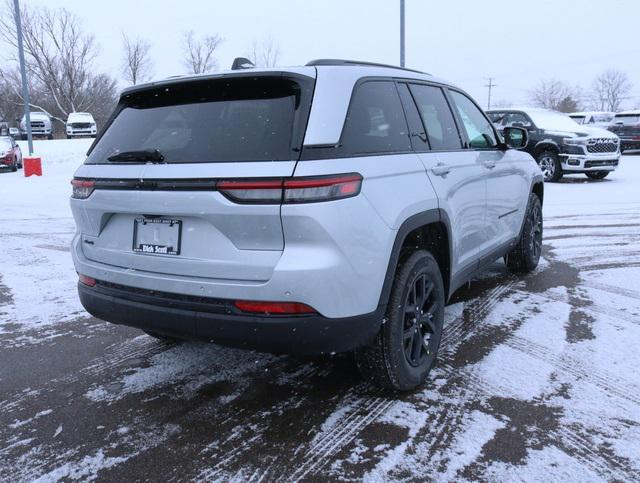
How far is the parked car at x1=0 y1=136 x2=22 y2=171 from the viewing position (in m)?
A: 17.6

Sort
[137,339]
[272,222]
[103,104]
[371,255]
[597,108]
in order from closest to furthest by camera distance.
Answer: [272,222] < [371,255] < [137,339] < [103,104] < [597,108]

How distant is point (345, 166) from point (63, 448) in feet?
6.16

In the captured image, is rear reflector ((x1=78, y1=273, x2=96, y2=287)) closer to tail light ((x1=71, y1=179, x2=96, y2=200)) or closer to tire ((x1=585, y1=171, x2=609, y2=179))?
tail light ((x1=71, y1=179, x2=96, y2=200))

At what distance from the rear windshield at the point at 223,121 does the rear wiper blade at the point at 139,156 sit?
0.04 metres

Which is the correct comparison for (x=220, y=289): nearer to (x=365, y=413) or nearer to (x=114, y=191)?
(x=114, y=191)

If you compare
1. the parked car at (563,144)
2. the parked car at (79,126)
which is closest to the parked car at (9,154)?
the parked car at (79,126)

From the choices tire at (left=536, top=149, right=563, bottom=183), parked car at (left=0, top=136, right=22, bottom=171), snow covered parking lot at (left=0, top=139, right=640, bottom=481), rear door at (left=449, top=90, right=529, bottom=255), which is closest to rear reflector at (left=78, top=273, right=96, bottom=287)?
snow covered parking lot at (left=0, top=139, right=640, bottom=481)

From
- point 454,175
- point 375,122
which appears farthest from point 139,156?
point 454,175

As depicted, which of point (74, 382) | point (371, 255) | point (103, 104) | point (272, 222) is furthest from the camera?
point (103, 104)

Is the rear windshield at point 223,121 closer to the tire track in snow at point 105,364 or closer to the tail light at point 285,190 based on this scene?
the tail light at point 285,190

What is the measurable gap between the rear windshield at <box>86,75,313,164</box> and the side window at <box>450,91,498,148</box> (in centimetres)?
190

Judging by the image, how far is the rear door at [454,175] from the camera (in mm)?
3312

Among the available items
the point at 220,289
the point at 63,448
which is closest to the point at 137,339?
the point at 63,448

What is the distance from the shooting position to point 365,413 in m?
2.85
